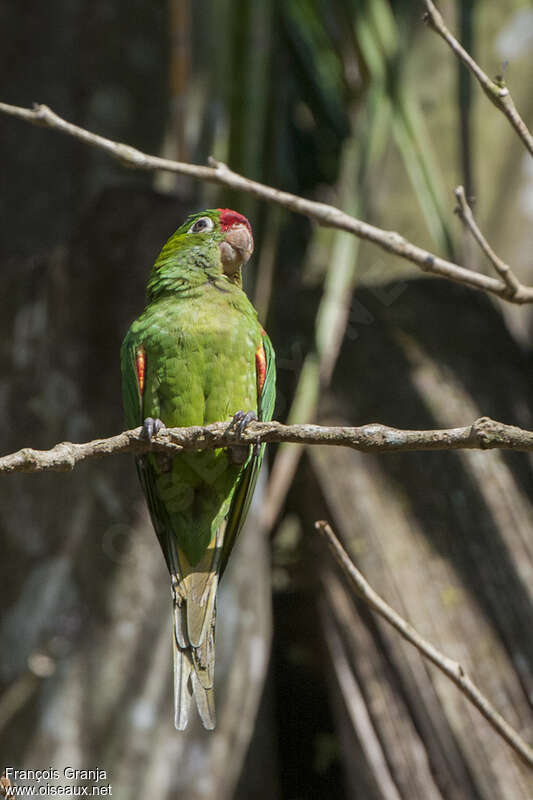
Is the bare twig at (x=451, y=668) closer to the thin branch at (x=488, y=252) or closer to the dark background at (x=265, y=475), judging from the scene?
the thin branch at (x=488, y=252)

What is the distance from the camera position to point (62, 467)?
1849 millimetres

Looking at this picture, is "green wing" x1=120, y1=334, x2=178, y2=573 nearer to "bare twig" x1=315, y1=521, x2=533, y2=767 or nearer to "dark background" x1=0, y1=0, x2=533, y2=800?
"bare twig" x1=315, y1=521, x2=533, y2=767

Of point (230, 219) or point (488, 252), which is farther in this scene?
point (230, 219)

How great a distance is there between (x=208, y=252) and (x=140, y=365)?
0.44 metres

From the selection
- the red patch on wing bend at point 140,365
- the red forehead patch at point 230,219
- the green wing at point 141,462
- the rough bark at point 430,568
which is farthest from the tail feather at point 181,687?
the rough bark at point 430,568

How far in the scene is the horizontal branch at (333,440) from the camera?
170 cm

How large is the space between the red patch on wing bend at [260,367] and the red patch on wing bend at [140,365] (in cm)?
32

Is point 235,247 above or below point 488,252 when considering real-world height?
above

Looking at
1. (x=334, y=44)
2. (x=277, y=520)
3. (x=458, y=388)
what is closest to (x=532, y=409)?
(x=458, y=388)

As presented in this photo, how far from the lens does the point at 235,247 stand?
271cm

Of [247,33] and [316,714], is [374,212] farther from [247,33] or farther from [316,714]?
[316,714]

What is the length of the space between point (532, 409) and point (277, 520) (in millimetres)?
1271

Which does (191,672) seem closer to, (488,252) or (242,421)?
(242,421)

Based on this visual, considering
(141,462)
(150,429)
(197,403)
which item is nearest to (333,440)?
(150,429)
